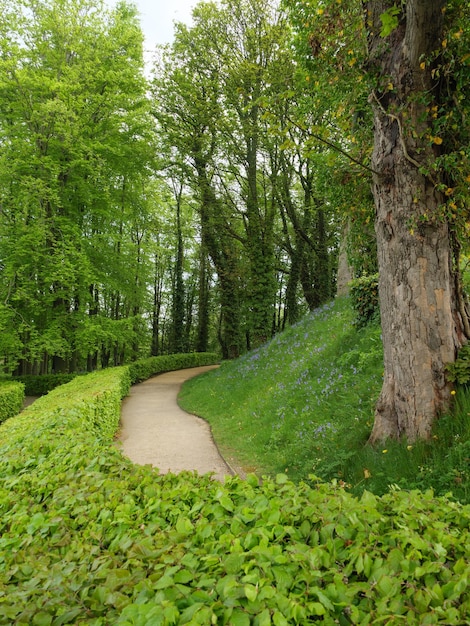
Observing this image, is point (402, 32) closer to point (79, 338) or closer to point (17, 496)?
point (17, 496)

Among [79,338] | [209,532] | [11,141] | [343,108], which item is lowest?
[209,532]

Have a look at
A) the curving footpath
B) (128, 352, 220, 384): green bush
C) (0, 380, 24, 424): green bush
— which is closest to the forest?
(0, 380, 24, 424): green bush

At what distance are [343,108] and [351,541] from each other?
5.57m

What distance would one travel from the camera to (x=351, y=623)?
1621mm

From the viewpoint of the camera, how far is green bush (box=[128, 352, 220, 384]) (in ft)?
68.4

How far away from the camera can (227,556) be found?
1.92 meters

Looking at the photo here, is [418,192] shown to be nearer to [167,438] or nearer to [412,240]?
[412,240]

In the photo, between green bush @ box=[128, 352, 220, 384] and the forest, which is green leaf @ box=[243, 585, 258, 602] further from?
green bush @ box=[128, 352, 220, 384]

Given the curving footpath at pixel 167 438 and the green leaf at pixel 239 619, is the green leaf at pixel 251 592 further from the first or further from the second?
the curving footpath at pixel 167 438

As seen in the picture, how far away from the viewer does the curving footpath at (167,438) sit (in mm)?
7348

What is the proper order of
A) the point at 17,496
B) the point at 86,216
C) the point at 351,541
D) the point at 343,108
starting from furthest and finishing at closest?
the point at 86,216 → the point at 343,108 → the point at 17,496 → the point at 351,541

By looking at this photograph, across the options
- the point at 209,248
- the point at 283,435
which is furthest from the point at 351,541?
the point at 209,248

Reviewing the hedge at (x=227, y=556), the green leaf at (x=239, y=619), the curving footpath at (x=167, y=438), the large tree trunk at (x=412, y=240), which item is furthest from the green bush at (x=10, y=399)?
the green leaf at (x=239, y=619)

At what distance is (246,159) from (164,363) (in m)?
13.7
